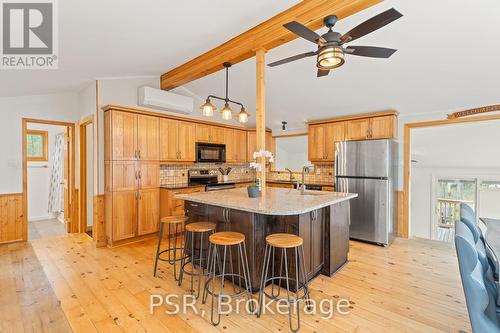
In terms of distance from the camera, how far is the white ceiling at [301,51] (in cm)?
236

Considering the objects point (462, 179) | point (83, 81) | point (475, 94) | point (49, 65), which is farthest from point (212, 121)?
point (462, 179)

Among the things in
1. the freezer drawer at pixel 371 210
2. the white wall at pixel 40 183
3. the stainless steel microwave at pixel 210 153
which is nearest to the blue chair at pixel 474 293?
the freezer drawer at pixel 371 210

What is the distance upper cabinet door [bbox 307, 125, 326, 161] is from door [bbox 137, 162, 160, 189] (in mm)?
3194

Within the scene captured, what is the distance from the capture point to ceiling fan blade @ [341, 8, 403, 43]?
164 cm

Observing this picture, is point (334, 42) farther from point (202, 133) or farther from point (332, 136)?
point (202, 133)

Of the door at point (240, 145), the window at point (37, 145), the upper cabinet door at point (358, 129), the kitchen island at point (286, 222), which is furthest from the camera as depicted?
the door at point (240, 145)

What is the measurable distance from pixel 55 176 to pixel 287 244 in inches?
248

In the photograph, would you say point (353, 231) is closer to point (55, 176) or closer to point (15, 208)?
point (15, 208)

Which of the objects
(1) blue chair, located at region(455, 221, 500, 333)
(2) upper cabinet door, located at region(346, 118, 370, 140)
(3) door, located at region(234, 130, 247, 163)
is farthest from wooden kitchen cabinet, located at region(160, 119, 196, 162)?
(1) blue chair, located at region(455, 221, 500, 333)

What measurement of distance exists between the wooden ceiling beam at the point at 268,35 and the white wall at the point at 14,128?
2.49 metres

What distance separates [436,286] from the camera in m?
2.73

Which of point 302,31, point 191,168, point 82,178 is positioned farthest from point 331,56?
point 82,178

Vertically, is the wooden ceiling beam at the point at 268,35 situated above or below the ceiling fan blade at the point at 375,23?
above

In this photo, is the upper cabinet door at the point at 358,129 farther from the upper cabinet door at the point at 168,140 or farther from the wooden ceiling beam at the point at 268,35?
the upper cabinet door at the point at 168,140
